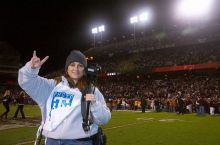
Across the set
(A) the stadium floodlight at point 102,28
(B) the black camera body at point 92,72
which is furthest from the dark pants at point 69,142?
(A) the stadium floodlight at point 102,28

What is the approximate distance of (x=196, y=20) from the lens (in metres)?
55.1

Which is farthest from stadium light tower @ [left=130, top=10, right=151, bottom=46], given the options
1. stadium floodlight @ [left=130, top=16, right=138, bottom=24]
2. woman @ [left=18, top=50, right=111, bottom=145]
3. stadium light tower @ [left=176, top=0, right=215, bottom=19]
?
woman @ [left=18, top=50, right=111, bottom=145]

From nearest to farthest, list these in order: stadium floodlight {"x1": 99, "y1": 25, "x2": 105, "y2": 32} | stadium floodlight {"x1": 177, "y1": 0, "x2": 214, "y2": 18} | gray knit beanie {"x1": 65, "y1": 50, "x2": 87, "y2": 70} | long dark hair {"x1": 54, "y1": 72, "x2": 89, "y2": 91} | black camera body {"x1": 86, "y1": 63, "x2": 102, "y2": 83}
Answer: black camera body {"x1": 86, "y1": 63, "x2": 102, "y2": 83}
long dark hair {"x1": 54, "y1": 72, "x2": 89, "y2": 91}
gray knit beanie {"x1": 65, "y1": 50, "x2": 87, "y2": 70}
stadium floodlight {"x1": 177, "y1": 0, "x2": 214, "y2": 18}
stadium floodlight {"x1": 99, "y1": 25, "x2": 105, "y2": 32}

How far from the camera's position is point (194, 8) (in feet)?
160

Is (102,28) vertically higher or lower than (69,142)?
higher

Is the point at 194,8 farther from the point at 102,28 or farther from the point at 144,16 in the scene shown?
the point at 102,28

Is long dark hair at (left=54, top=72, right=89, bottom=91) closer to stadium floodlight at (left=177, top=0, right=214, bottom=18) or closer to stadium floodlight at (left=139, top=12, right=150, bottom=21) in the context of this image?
stadium floodlight at (left=177, top=0, right=214, bottom=18)

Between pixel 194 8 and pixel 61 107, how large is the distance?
4817 centimetres

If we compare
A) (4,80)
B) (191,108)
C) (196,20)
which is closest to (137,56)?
(196,20)

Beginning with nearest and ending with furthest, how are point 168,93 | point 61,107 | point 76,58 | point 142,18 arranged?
1. point 61,107
2. point 76,58
3. point 168,93
4. point 142,18

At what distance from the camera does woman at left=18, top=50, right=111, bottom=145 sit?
357cm

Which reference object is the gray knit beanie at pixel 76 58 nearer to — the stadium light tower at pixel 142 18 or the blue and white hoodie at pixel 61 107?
the blue and white hoodie at pixel 61 107

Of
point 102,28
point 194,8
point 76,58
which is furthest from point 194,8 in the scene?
point 76,58

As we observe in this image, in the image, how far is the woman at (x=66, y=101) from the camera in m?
3.57
